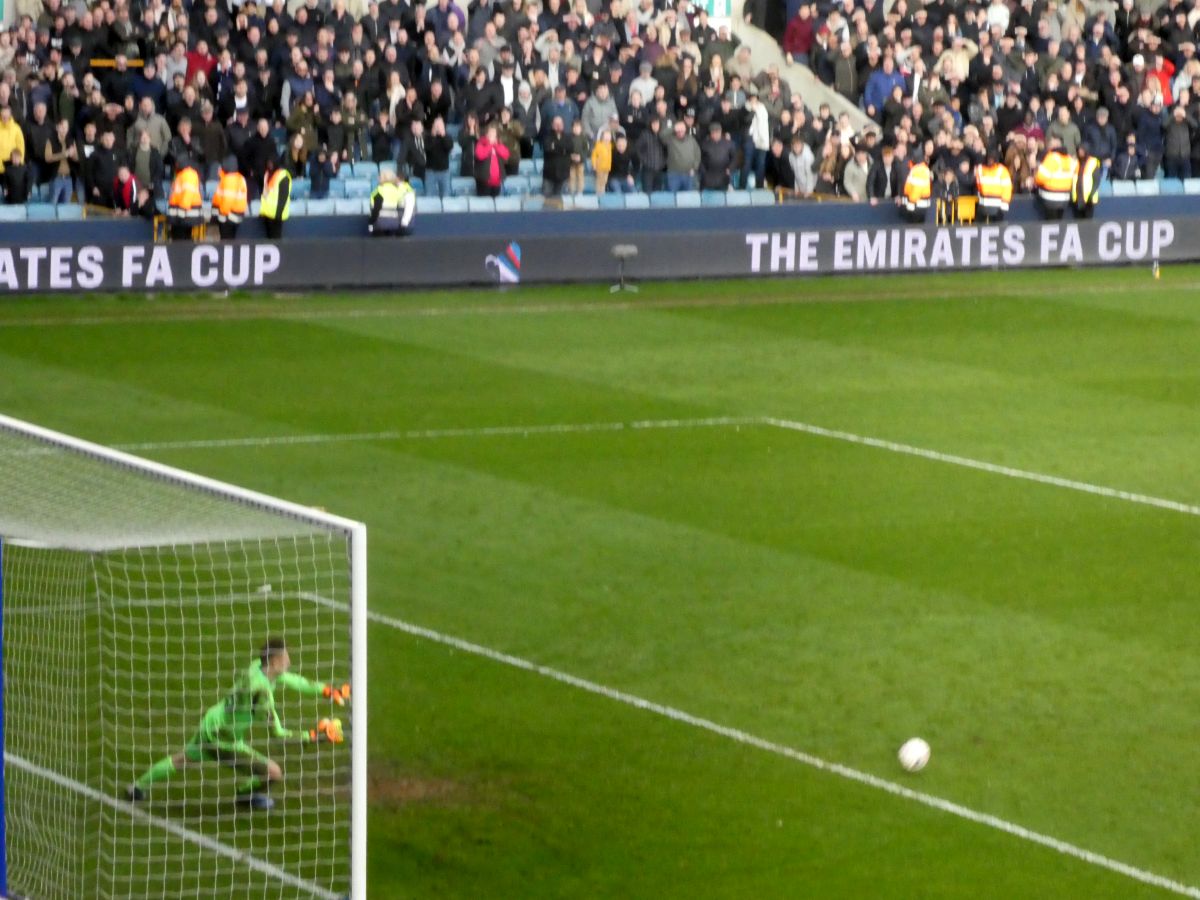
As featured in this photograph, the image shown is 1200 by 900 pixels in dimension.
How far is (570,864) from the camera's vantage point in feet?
34.8

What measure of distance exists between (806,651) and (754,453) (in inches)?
223

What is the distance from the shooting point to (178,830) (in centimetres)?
1084

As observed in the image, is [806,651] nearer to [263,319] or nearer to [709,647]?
[709,647]

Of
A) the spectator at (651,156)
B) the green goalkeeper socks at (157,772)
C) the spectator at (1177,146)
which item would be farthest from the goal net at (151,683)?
the spectator at (1177,146)

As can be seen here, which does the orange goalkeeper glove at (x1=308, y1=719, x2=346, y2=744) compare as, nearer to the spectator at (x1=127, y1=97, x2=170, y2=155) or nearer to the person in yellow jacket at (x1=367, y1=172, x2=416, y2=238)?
the person in yellow jacket at (x1=367, y1=172, x2=416, y2=238)

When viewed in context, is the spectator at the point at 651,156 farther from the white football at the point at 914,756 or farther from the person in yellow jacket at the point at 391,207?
the white football at the point at 914,756

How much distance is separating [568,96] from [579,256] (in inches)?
212

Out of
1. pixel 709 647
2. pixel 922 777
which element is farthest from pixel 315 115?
pixel 922 777

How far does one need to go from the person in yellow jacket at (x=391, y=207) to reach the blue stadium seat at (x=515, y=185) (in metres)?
3.38

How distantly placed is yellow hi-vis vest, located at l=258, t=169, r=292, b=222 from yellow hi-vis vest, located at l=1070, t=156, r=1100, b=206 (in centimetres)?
1302

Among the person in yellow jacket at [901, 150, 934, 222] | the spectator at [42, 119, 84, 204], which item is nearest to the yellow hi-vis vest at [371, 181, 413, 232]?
the spectator at [42, 119, 84, 204]

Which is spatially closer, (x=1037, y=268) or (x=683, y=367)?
(x=683, y=367)

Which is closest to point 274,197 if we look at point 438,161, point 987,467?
point 438,161

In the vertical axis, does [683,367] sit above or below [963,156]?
below
